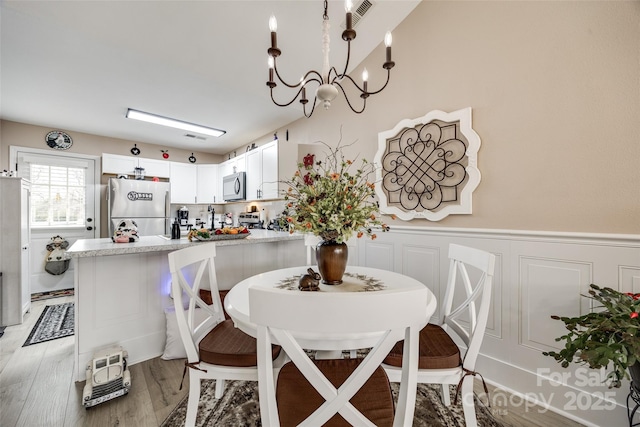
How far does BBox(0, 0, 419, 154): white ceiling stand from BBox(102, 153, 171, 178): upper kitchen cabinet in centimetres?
80

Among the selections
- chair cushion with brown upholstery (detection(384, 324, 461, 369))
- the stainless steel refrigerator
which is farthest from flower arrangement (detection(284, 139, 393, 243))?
the stainless steel refrigerator

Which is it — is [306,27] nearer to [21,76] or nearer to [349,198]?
[349,198]

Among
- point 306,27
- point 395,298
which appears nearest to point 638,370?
point 395,298

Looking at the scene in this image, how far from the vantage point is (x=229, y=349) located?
1231 mm

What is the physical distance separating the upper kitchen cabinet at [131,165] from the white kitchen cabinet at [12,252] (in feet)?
5.21

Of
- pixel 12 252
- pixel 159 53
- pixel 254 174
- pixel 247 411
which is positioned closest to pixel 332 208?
pixel 247 411

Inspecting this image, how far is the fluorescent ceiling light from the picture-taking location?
3.52 m

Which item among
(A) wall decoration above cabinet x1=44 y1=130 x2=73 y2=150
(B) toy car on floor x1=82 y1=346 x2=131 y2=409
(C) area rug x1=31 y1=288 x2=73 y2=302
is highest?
(A) wall decoration above cabinet x1=44 y1=130 x2=73 y2=150

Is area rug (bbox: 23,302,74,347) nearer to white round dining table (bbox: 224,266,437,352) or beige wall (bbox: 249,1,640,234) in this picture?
white round dining table (bbox: 224,266,437,352)

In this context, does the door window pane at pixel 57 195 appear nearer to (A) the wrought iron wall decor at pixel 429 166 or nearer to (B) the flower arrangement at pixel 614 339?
(A) the wrought iron wall decor at pixel 429 166

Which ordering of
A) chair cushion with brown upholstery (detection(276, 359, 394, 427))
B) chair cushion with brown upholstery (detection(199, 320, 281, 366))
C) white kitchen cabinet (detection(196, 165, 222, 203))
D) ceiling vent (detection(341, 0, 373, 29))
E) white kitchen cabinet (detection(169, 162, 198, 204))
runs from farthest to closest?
white kitchen cabinet (detection(196, 165, 222, 203)), white kitchen cabinet (detection(169, 162, 198, 204)), ceiling vent (detection(341, 0, 373, 29)), chair cushion with brown upholstery (detection(199, 320, 281, 366)), chair cushion with brown upholstery (detection(276, 359, 394, 427))

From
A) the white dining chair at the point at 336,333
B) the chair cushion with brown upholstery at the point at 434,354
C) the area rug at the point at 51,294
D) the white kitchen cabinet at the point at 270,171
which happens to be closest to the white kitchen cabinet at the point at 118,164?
the area rug at the point at 51,294

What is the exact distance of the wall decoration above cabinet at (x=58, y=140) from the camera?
12.9 feet

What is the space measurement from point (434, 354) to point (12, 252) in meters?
4.08
